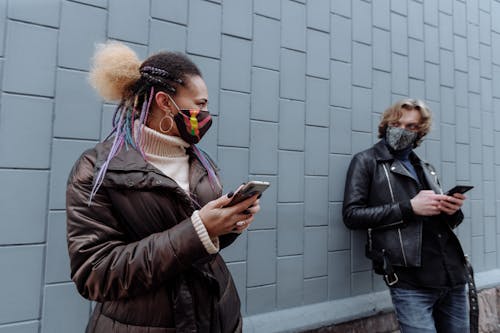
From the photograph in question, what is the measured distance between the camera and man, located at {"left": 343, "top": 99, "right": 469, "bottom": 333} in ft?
7.03

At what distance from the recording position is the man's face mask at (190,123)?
1.36 metres

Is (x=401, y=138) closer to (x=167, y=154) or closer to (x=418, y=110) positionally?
(x=418, y=110)

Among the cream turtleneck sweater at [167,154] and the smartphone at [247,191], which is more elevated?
the cream turtleneck sweater at [167,154]

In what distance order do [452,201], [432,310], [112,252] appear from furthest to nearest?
[432,310] → [452,201] → [112,252]

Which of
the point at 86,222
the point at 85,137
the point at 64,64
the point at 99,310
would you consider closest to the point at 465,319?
the point at 99,310

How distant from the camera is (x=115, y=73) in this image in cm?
136

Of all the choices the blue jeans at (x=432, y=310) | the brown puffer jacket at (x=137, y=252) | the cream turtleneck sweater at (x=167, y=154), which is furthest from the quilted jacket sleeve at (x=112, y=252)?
the blue jeans at (x=432, y=310)

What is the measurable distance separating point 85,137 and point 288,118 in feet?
4.34

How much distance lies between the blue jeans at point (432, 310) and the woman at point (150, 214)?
126 centimetres

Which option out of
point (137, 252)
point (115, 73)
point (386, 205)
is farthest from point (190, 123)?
point (386, 205)

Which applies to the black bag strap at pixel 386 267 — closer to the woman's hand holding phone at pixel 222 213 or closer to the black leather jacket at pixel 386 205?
the black leather jacket at pixel 386 205

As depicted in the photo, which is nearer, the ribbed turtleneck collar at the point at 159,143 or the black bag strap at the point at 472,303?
the ribbed turtleneck collar at the point at 159,143

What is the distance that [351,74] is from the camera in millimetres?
2910

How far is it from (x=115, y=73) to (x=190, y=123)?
0.33 meters
